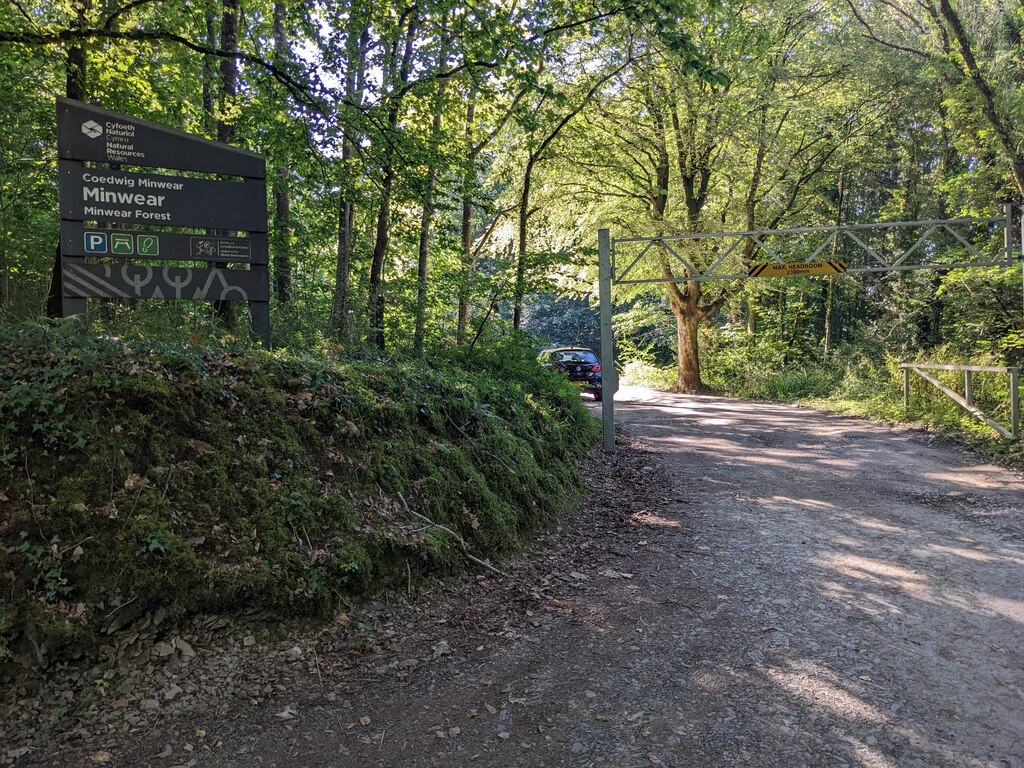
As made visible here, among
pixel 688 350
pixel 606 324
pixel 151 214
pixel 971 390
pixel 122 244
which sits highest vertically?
pixel 151 214

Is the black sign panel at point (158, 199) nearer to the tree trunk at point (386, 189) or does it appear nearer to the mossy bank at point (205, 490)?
the mossy bank at point (205, 490)

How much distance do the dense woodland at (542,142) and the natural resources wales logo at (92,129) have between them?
3.89 feet

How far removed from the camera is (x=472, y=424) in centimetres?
697

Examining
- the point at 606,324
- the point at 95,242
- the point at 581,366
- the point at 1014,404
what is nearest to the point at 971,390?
the point at 1014,404

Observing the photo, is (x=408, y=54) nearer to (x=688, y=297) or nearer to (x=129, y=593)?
(x=129, y=593)

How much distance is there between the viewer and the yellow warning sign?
13.1 metres

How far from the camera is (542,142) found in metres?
14.5

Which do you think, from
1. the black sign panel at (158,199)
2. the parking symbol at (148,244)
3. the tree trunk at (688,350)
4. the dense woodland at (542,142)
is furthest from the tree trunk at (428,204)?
the tree trunk at (688,350)

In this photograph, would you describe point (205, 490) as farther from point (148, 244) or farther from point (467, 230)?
point (467, 230)

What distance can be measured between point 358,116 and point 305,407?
4167 mm

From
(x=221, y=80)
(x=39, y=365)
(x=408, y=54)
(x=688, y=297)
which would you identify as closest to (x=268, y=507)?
(x=39, y=365)

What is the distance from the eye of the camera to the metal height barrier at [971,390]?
34.1ft

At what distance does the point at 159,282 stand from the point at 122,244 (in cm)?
44

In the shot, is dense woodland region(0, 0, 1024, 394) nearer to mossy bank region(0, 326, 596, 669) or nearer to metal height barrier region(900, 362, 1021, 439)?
mossy bank region(0, 326, 596, 669)
